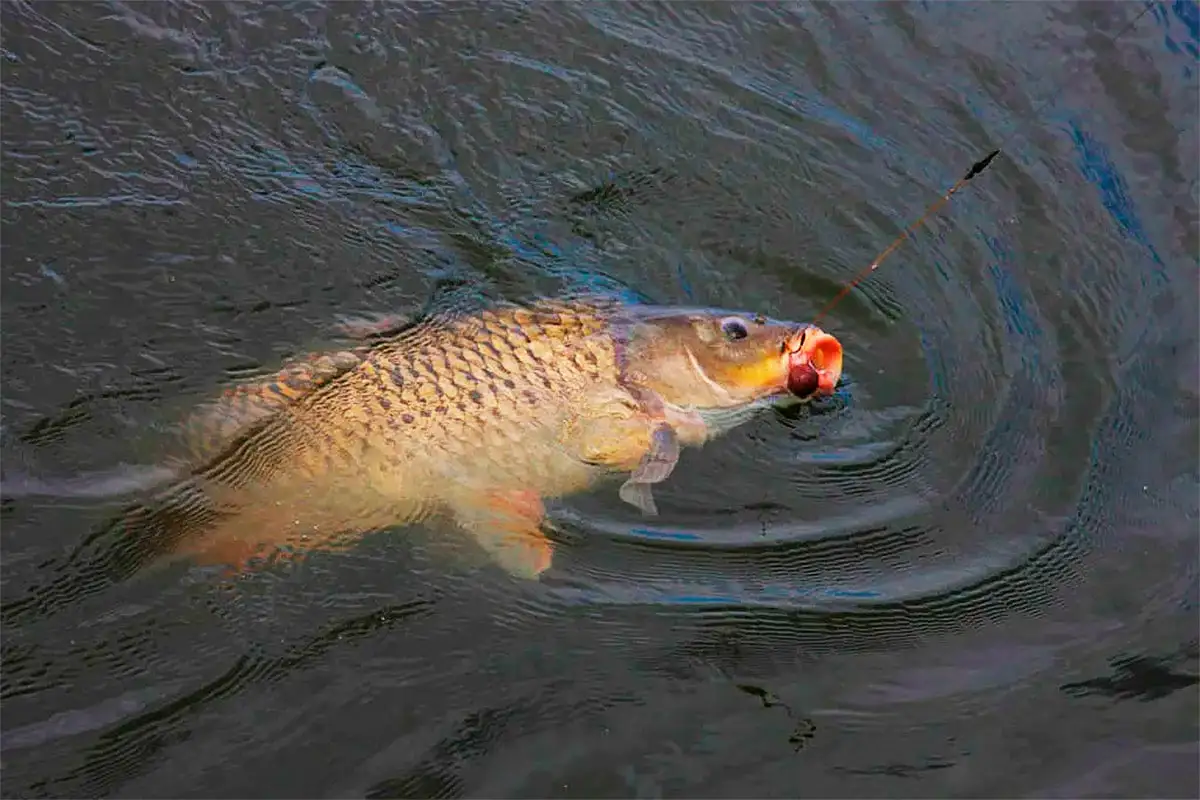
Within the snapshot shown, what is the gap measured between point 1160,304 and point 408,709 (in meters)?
4.01

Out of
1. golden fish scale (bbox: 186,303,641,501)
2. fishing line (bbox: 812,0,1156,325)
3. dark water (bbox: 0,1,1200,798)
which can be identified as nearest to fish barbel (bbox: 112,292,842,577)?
golden fish scale (bbox: 186,303,641,501)

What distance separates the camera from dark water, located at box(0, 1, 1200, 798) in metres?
3.68

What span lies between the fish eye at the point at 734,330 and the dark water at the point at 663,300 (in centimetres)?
40

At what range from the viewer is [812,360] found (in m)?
4.71

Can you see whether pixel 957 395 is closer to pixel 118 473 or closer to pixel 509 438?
pixel 509 438

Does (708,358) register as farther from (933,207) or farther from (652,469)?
(933,207)

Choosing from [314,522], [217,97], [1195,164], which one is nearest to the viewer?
[314,522]

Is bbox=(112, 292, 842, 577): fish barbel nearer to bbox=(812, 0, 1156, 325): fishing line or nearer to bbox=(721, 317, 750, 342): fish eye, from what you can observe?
bbox=(721, 317, 750, 342): fish eye

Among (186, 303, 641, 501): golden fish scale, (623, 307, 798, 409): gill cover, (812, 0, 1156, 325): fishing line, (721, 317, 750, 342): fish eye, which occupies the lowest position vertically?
(186, 303, 641, 501): golden fish scale

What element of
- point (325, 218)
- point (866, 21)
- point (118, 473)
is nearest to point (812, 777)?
point (118, 473)

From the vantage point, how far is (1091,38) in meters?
6.92

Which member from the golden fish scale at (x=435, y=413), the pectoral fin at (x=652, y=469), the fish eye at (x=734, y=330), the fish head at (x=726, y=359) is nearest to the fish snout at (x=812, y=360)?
the fish head at (x=726, y=359)

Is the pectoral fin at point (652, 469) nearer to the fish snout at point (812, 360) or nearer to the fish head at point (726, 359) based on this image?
the fish head at point (726, 359)

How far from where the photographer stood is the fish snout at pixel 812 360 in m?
4.69
